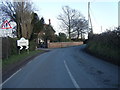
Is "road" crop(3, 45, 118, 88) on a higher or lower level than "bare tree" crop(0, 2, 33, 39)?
lower

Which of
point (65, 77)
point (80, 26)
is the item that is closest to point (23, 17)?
point (65, 77)

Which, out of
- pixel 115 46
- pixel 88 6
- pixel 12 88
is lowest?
pixel 12 88

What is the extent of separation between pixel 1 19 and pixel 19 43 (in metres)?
17.9

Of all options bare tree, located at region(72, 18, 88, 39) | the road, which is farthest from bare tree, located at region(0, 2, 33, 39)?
bare tree, located at region(72, 18, 88, 39)

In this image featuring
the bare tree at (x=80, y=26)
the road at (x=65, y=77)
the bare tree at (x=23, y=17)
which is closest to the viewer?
the road at (x=65, y=77)

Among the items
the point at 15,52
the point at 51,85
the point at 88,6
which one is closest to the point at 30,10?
the point at 88,6

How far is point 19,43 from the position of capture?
30.7 meters

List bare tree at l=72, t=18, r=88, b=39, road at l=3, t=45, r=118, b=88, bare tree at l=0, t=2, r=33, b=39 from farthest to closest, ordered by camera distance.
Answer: bare tree at l=72, t=18, r=88, b=39
bare tree at l=0, t=2, r=33, b=39
road at l=3, t=45, r=118, b=88

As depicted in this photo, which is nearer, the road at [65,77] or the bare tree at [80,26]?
the road at [65,77]

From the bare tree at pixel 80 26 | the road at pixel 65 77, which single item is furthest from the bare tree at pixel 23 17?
the bare tree at pixel 80 26

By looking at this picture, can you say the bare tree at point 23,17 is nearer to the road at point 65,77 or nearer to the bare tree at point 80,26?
the road at point 65,77

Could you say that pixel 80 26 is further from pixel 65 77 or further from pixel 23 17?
pixel 65 77

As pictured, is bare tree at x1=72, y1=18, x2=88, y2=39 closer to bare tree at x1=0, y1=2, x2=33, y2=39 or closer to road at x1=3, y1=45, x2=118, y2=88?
bare tree at x1=0, y1=2, x2=33, y2=39

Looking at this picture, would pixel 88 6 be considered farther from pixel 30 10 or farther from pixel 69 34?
pixel 69 34
